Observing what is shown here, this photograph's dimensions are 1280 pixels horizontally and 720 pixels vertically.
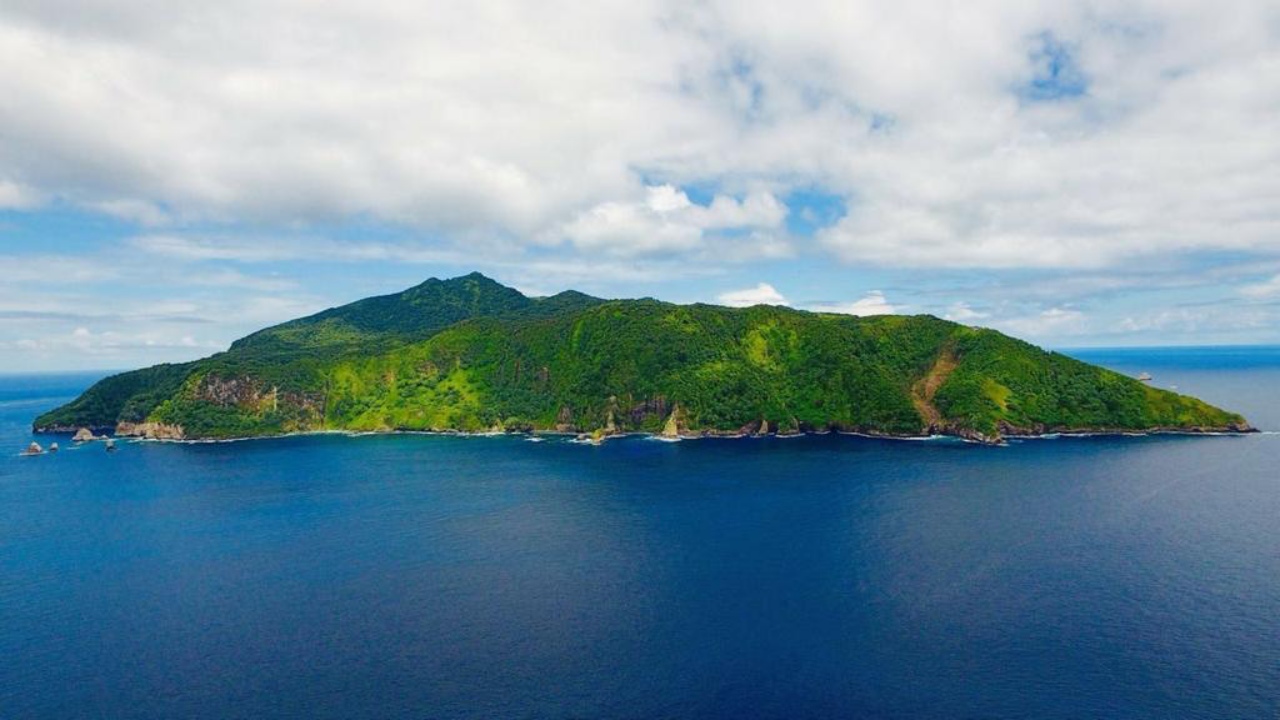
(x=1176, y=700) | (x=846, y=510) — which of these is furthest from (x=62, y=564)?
(x=1176, y=700)

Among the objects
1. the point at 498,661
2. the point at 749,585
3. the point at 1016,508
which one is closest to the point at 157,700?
the point at 498,661

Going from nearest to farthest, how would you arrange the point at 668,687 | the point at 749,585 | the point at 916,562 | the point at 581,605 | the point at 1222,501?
1. the point at 668,687
2. the point at 581,605
3. the point at 749,585
4. the point at 916,562
5. the point at 1222,501

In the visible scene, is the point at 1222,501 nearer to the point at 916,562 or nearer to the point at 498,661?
the point at 916,562

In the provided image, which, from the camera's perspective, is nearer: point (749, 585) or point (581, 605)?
point (581, 605)

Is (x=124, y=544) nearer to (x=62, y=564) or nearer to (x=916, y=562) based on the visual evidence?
(x=62, y=564)

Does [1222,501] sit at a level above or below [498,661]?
above

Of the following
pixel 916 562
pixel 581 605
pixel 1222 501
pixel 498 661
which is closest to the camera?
pixel 498 661
